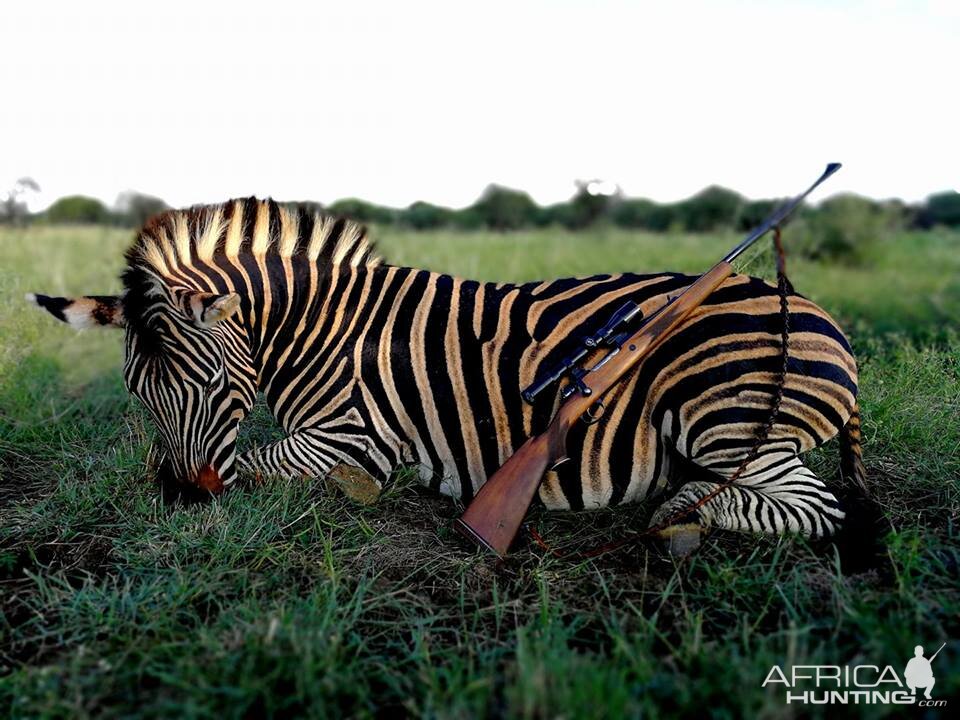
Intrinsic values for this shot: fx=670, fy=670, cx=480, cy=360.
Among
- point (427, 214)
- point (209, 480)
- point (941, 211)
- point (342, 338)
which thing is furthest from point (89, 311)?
point (941, 211)

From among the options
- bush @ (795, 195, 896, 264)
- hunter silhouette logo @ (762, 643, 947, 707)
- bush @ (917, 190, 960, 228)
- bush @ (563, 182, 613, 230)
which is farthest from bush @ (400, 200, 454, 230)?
hunter silhouette logo @ (762, 643, 947, 707)

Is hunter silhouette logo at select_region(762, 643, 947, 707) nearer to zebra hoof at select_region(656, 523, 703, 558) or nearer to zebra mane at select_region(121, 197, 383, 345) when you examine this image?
zebra hoof at select_region(656, 523, 703, 558)

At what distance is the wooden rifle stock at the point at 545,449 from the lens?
3047 millimetres

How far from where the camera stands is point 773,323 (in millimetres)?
3205

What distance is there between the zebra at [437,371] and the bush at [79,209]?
65.1ft

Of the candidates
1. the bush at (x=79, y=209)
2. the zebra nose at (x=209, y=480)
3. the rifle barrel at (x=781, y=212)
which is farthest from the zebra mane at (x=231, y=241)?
the bush at (x=79, y=209)

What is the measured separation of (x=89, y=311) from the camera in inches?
131

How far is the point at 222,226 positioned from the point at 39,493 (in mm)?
1880

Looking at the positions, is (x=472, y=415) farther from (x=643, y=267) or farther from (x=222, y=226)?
(x=643, y=267)

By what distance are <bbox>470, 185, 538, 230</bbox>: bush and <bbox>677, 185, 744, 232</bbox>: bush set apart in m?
5.95

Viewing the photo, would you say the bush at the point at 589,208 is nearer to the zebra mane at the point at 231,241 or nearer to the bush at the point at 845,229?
the bush at the point at 845,229

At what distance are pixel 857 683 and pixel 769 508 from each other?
1003 mm

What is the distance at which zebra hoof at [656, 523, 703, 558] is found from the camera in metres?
3.10

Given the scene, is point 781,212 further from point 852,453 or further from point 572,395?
point 852,453
